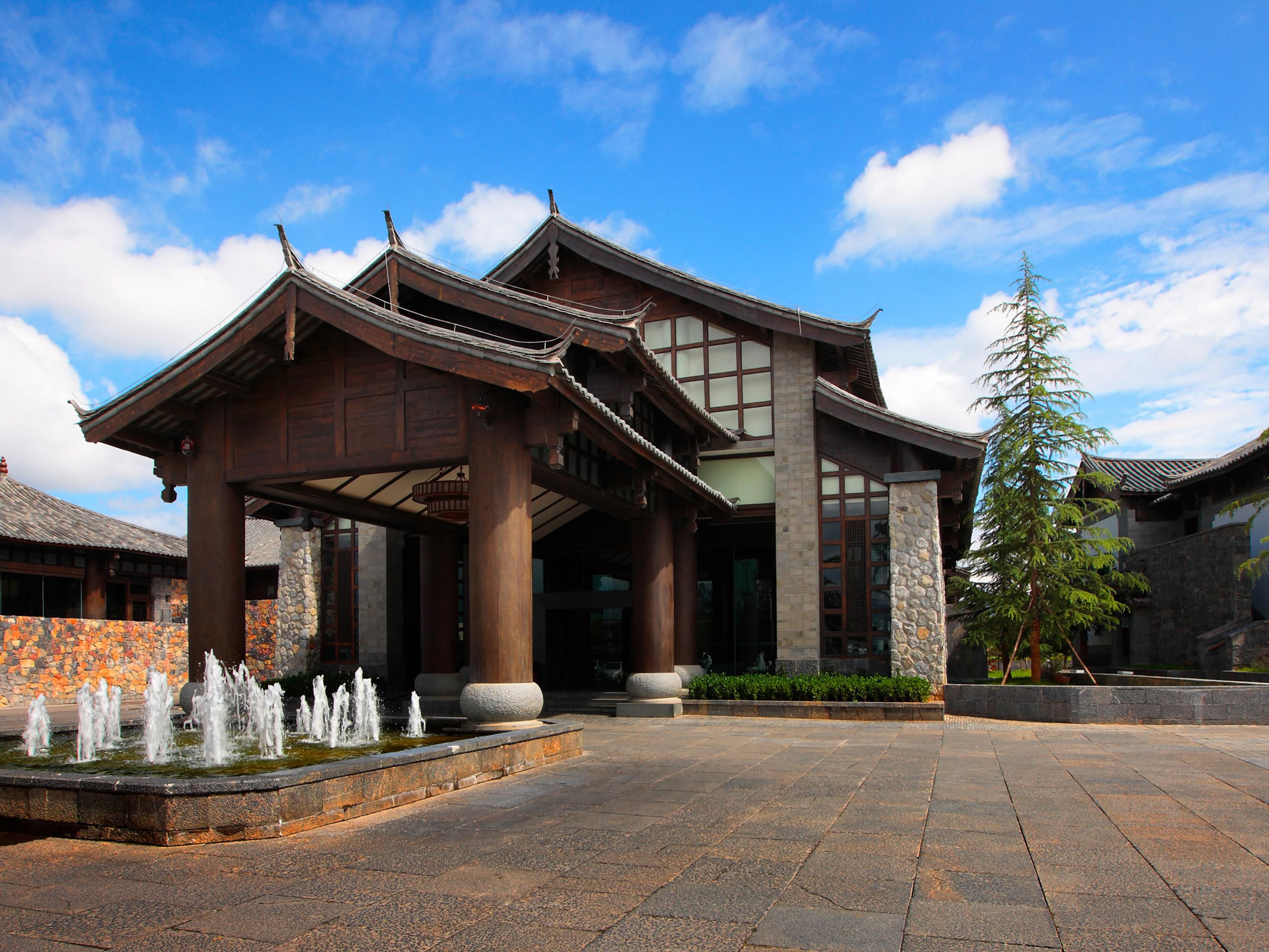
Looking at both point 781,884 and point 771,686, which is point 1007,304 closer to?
point 771,686

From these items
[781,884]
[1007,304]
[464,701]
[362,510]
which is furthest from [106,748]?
[1007,304]

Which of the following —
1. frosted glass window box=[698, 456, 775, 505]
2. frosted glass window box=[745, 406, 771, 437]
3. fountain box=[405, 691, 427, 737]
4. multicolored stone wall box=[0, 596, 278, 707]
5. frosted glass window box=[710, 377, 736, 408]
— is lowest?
multicolored stone wall box=[0, 596, 278, 707]

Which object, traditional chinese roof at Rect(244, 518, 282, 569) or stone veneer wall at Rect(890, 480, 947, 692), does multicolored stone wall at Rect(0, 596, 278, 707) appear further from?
stone veneer wall at Rect(890, 480, 947, 692)

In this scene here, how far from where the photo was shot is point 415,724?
453 inches

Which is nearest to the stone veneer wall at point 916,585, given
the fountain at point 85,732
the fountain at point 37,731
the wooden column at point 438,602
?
the wooden column at point 438,602

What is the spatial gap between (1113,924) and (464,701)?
8.03m

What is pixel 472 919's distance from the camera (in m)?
4.86

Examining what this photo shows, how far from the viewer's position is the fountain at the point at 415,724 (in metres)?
11.1

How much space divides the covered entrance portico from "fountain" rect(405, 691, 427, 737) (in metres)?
0.61

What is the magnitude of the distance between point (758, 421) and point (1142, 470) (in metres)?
23.8

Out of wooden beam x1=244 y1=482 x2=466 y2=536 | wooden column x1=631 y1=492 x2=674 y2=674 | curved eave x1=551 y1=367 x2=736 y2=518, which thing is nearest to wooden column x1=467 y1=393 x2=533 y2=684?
curved eave x1=551 y1=367 x2=736 y2=518

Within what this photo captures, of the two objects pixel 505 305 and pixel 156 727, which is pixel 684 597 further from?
pixel 156 727

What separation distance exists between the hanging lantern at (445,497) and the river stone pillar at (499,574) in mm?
2536

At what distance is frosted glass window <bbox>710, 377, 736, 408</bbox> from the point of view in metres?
21.1
